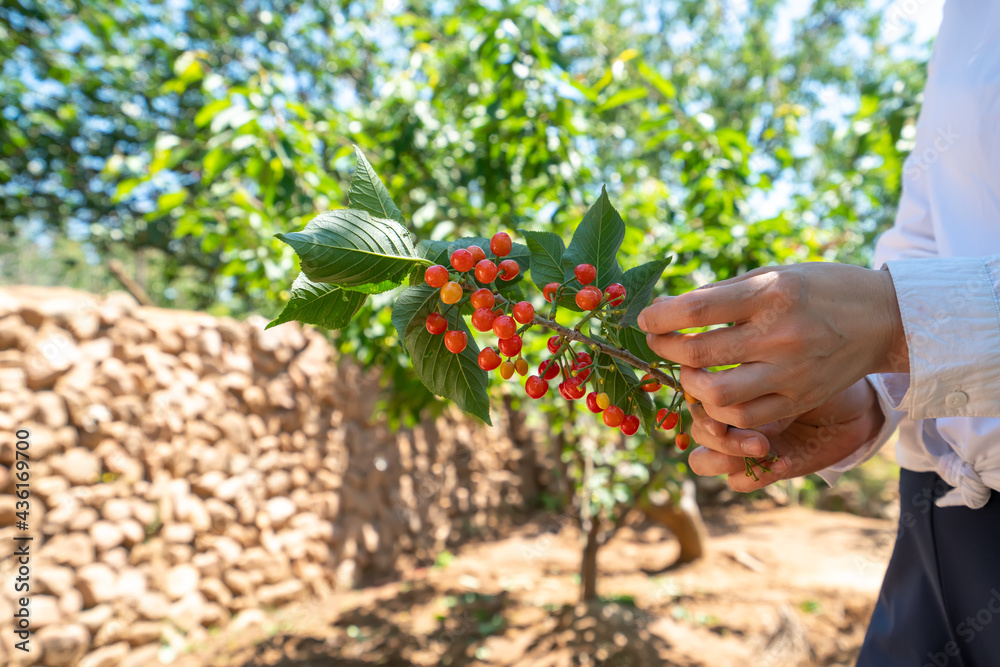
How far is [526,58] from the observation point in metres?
2.37

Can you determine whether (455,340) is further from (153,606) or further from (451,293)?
(153,606)

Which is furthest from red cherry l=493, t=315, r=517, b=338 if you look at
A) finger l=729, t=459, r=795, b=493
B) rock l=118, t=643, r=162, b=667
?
rock l=118, t=643, r=162, b=667

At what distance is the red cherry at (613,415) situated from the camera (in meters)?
0.73

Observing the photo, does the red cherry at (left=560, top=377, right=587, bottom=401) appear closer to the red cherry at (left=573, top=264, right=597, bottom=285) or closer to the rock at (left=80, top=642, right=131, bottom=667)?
the red cherry at (left=573, top=264, right=597, bottom=285)

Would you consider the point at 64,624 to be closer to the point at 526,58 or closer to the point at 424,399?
the point at 424,399

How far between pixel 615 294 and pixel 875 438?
56cm

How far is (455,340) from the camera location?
26.2 inches

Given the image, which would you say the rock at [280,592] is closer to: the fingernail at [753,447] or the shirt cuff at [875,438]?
the shirt cuff at [875,438]

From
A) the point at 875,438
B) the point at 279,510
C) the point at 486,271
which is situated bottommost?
the point at 279,510

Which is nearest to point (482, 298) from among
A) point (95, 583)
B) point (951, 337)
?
point (951, 337)

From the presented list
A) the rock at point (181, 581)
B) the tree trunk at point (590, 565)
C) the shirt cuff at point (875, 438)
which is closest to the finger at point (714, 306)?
the shirt cuff at point (875, 438)

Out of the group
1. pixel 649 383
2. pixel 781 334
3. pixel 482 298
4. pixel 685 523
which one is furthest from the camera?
pixel 685 523

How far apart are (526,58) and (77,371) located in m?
3.46

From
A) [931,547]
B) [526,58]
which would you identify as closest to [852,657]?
[931,547]
